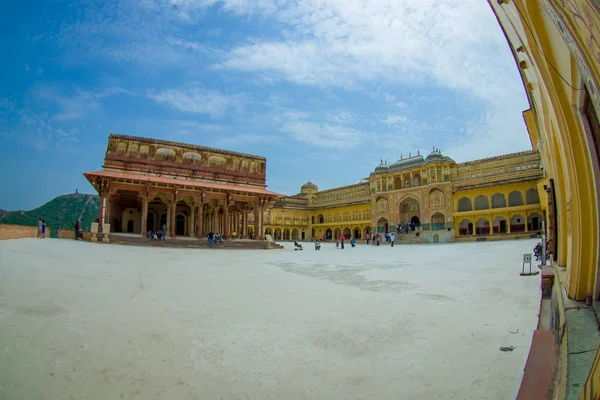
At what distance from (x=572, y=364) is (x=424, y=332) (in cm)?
216

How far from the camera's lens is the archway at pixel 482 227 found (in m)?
37.3

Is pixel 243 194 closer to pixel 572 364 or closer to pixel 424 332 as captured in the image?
pixel 424 332

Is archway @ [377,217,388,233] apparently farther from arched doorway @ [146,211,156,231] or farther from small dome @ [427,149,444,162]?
arched doorway @ [146,211,156,231]

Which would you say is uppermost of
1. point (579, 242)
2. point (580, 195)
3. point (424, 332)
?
point (580, 195)

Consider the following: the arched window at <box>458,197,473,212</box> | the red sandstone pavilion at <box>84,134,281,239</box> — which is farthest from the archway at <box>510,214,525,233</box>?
the red sandstone pavilion at <box>84,134,281,239</box>

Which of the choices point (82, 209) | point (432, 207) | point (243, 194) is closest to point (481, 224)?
point (432, 207)

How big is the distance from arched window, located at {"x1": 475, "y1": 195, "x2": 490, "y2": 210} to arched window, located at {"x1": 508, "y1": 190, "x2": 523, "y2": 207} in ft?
7.02

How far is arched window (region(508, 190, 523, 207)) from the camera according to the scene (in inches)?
1385

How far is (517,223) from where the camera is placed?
35.1 metres

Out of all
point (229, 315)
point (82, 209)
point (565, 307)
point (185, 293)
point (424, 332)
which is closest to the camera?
point (565, 307)

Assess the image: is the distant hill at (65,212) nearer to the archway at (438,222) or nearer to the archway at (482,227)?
the archway at (438,222)

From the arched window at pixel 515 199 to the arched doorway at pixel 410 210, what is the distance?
32.0ft

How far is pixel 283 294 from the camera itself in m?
6.96

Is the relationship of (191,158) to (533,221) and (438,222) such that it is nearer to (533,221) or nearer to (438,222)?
(438,222)
